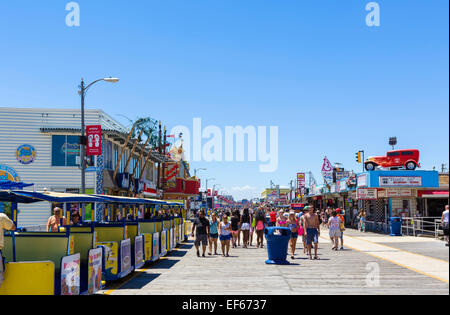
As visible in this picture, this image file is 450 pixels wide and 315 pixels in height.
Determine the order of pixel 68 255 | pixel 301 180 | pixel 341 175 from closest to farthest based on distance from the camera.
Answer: pixel 68 255
pixel 341 175
pixel 301 180

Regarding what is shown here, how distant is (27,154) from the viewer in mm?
34062

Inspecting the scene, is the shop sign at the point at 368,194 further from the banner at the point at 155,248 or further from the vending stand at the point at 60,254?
the vending stand at the point at 60,254

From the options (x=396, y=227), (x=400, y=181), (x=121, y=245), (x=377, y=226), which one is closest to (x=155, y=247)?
(x=121, y=245)

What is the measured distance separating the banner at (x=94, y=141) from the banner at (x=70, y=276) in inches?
819

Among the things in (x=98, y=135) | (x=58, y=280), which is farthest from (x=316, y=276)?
(x=98, y=135)

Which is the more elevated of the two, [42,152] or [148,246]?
[42,152]

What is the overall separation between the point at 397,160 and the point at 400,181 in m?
5.26

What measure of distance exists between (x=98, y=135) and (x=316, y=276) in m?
20.4

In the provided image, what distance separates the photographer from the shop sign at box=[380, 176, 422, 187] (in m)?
35.6

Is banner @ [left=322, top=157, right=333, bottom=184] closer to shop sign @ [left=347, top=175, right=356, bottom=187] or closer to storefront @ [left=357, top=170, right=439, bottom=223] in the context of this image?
shop sign @ [left=347, top=175, right=356, bottom=187]

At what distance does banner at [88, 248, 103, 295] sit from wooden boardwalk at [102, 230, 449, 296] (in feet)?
1.40

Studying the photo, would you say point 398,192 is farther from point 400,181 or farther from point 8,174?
point 8,174

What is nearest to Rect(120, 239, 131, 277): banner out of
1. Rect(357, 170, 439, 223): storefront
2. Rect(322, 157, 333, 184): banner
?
Rect(357, 170, 439, 223): storefront
